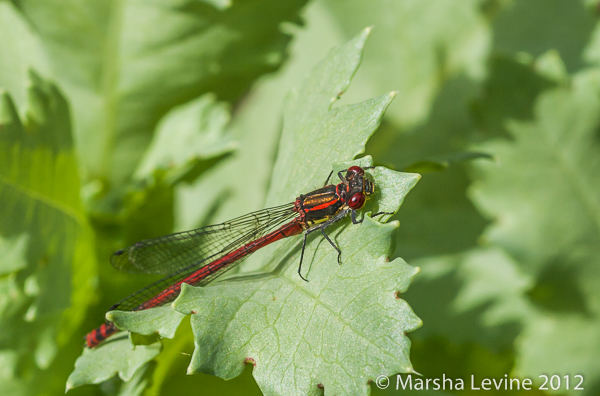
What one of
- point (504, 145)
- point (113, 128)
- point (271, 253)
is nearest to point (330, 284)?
point (271, 253)

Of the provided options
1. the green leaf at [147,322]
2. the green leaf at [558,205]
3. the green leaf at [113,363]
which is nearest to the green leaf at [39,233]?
the green leaf at [113,363]

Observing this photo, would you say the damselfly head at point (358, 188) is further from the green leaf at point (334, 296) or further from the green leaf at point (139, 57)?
the green leaf at point (139, 57)

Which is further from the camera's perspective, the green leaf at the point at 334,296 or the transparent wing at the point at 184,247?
the transparent wing at the point at 184,247

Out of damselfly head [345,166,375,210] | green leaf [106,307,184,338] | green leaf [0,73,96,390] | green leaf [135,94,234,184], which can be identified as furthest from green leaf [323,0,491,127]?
green leaf [106,307,184,338]

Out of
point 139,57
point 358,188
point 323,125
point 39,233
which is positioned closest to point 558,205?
point 358,188

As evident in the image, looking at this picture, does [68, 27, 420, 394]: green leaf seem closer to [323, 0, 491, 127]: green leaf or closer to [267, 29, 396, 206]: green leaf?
[267, 29, 396, 206]: green leaf

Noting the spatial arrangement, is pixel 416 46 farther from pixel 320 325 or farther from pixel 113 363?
pixel 113 363

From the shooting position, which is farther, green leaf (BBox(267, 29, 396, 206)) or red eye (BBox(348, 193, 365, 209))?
red eye (BBox(348, 193, 365, 209))
